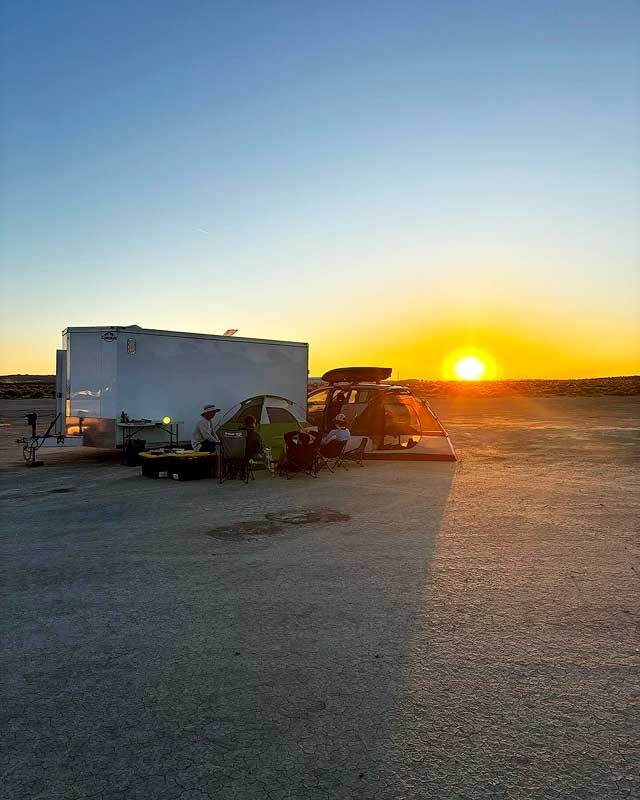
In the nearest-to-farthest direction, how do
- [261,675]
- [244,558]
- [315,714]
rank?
[315,714] < [261,675] < [244,558]

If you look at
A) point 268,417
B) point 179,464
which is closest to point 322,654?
point 179,464

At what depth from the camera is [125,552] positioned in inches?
281

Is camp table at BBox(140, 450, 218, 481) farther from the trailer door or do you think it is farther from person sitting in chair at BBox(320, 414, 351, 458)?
the trailer door

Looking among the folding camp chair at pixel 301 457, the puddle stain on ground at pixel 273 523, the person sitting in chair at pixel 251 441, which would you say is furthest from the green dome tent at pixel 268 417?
the puddle stain on ground at pixel 273 523

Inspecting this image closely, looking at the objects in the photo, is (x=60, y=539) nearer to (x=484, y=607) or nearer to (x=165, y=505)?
(x=165, y=505)

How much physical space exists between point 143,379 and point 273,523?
23.6 feet

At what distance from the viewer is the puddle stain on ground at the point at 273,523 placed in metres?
8.04

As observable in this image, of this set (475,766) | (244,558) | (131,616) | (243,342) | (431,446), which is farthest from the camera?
(243,342)

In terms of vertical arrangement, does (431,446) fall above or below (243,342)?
below

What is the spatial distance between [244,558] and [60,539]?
7.91 feet

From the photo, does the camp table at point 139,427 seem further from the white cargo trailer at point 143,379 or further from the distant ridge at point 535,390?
the distant ridge at point 535,390

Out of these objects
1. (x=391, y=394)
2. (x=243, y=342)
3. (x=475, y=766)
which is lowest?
(x=475, y=766)

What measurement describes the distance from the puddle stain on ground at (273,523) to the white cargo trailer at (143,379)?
6.34 metres

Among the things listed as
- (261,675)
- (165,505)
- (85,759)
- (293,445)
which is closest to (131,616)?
(261,675)
